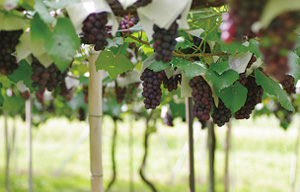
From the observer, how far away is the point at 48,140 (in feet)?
39.3

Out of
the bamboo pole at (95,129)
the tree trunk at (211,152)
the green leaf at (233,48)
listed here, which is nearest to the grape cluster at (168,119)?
the tree trunk at (211,152)

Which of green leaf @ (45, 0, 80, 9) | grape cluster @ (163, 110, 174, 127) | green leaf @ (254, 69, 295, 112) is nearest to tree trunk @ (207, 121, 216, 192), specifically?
grape cluster @ (163, 110, 174, 127)

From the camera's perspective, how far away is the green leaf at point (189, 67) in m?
1.07

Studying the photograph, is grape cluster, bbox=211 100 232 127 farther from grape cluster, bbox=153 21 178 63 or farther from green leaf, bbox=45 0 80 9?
green leaf, bbox=45 0 80 9

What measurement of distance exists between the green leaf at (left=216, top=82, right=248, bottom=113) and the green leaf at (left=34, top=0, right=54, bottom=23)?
24.6 inches

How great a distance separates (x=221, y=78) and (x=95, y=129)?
0.78 meters

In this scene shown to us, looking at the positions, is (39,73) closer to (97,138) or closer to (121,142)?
(97,138)

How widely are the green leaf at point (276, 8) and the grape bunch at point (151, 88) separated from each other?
69 cm

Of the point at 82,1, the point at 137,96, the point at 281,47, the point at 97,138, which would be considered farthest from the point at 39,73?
the point at 137,96

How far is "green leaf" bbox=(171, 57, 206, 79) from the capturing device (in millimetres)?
1074

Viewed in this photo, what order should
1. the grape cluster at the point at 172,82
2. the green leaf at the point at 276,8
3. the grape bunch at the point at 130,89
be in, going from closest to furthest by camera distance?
the green leaf at the point at 276,8
the grape cluster at the point at 172,82
the grape bunch at the point at 130,89

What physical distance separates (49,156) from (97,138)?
8.57 m

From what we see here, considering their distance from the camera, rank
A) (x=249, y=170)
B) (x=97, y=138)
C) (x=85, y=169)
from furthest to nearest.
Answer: (x=85, y=169) < (x=249, y=170) < (x=97, y=138)

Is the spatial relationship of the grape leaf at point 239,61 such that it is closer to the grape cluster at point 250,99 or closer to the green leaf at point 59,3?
the grape cluster at point 250,99
